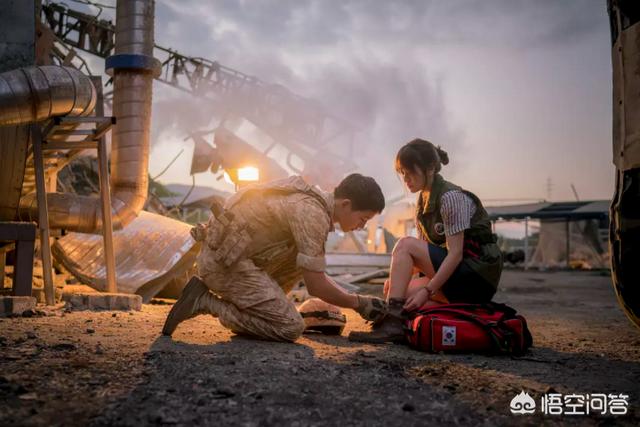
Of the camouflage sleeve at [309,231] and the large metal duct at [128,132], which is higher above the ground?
the large metal duct at [128,132]

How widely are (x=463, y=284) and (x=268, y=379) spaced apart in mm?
1878

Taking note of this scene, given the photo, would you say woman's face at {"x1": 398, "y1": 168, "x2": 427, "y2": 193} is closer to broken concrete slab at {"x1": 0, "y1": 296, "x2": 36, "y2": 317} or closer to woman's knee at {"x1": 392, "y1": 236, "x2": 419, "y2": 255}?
woman's knee at {"x1": 392, "y1": 236, "x2": 419, "y2": 255}

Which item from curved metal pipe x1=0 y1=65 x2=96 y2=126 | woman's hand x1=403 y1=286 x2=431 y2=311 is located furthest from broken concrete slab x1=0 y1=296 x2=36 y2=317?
woman's hand x1=403 y1=286 x2=431 y2=311

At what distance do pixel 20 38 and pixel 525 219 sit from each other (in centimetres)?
2168

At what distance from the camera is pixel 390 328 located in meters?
3.62

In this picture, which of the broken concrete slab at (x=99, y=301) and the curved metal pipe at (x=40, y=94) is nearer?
the curved metal pipe at (x=40, y=94)

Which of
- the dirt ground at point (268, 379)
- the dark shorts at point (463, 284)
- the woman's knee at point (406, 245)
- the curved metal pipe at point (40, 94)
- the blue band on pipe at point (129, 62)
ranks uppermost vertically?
the blue band on pipe at point (129, 62)

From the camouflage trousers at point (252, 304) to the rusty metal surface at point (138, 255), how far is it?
3016 mm

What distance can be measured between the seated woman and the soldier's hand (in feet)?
0.17

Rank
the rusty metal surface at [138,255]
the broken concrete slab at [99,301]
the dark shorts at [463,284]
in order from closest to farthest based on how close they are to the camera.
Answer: the dark shorts at [463,284] → the broken concrete slab at [99,301] → the rusty metal surface at [138,255]

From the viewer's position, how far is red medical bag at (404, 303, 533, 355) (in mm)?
3244

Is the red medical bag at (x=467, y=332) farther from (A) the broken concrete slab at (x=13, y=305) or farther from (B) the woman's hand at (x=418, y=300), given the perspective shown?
(A) the broken concrete slab at (x=13, y=305)

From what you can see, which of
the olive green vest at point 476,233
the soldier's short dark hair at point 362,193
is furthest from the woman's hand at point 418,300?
the soldier's short dark hair at point 362,193

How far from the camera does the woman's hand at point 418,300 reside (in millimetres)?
3536
